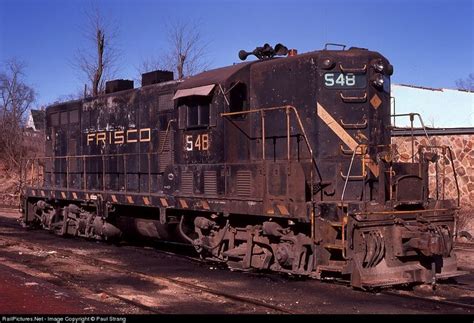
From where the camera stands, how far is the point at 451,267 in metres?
8.77

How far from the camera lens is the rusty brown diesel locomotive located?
810 centimetres

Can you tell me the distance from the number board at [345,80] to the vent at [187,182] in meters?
3.28

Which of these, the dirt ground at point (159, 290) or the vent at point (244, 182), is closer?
the dirt ground at point (159, 290)

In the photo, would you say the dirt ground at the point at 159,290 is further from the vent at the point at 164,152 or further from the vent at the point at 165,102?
the vent at the point at 165,102

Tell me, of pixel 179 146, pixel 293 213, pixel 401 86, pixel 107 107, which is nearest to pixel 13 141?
pixel 401 86

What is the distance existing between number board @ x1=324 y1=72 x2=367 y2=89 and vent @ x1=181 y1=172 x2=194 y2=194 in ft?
10.8

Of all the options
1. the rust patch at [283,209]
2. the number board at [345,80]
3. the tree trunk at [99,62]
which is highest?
the tree trunk at [99,62]

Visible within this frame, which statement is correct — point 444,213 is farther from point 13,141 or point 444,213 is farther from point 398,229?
point 13,141

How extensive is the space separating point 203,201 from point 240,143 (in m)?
1.27

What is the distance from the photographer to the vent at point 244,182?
9281 millimetres

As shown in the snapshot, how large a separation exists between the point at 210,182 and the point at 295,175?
220 centimetres

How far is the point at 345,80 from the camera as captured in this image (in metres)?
8.95

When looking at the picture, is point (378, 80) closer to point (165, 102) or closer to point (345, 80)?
point (345, 80)

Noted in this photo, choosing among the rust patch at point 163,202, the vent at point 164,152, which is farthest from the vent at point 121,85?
the rust patch at point 163,202
